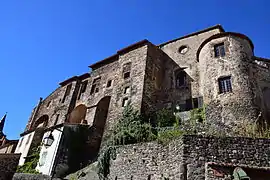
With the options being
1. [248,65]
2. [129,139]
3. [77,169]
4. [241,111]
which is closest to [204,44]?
[248,65]

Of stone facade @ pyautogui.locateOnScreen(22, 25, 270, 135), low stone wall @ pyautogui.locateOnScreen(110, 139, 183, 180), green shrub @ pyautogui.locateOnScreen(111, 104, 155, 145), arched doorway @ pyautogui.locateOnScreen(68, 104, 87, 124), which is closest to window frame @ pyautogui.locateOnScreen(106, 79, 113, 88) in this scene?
stone facade @ pyautogui.locateOnScreen(22, 25, 270, 135)

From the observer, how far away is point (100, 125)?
74.9 feet

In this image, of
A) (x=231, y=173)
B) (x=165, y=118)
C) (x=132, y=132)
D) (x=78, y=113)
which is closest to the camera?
(x=231, y=173)

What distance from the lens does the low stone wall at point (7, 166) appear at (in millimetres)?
17531

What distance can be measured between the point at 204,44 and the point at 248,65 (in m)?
3.77

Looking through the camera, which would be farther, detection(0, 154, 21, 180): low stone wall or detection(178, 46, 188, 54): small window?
detection(178, 46, 188, 54): small window

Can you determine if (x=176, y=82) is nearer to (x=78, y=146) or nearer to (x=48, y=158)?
(x=78, y=146)

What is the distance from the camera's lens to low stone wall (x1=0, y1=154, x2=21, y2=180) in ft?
57.5

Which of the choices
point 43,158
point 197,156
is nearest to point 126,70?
point 43,158

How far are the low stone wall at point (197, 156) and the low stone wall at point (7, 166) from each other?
1066 centimetres

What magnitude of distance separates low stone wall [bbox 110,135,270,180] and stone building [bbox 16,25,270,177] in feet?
14.5

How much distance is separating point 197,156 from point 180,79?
12.6 metres

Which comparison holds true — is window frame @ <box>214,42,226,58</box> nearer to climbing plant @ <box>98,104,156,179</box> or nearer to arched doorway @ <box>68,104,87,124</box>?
climbing plant @ <box>98,104,156,179</box>

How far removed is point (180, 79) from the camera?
22406 millimetres
